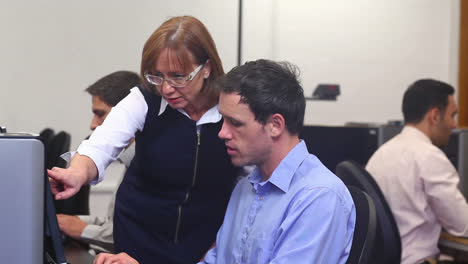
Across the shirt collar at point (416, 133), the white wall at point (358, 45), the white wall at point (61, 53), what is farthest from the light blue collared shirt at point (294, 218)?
the white wall at point (358, 45)

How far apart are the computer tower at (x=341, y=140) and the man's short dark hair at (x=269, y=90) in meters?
1.51

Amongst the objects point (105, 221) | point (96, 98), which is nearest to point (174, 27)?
point (96, 98)

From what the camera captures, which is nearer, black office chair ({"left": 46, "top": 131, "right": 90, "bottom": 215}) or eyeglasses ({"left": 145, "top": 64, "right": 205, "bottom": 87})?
eyeglasses ({"left": 145, "top": 64, "right": 205, "bottom": 87})

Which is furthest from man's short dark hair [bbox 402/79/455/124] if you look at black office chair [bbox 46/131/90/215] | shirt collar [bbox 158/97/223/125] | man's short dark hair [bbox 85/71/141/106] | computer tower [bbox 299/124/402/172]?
black office chair [bbox 46/131/90/215]

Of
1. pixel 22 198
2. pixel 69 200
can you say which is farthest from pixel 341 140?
pixel 22 198

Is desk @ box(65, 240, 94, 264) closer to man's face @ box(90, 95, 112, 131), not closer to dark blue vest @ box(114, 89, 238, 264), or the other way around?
dark blue vest @ box(114, 89, 238, 264)

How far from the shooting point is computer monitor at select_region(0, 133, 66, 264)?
80cm

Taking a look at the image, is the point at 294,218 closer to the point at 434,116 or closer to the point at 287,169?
the point at 287,169

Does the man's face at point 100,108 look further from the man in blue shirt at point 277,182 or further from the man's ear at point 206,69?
the man in blue shirt at point 277,182

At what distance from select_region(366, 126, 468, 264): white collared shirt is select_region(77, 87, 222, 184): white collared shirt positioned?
111cm

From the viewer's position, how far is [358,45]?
165 inches

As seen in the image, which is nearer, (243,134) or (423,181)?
(243,134)

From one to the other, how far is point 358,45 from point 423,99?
171 cm

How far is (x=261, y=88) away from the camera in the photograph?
1.27 metres
